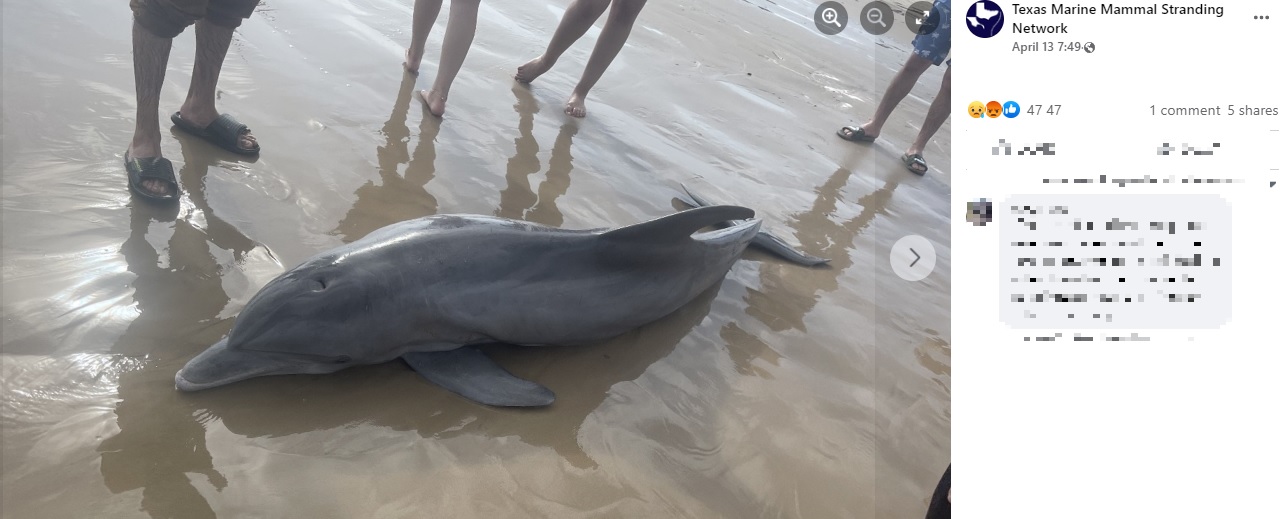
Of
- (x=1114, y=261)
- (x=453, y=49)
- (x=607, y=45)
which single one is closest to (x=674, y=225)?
(x=1114, y=261)

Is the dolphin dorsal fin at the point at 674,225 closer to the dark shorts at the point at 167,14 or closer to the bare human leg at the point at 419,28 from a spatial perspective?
the dark shorts at the point at 167,14

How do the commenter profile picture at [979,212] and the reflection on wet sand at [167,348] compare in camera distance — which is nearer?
the commenter profile picture at [979,212]

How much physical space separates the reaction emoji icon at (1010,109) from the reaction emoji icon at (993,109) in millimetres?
11

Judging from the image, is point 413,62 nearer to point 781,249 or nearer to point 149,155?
point 149,155

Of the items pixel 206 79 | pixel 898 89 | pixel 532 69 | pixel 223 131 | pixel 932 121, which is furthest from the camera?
pixel 898 89

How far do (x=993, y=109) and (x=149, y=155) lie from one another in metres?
3.57

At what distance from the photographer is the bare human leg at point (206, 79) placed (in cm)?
427

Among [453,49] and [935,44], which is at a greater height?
[935,44]

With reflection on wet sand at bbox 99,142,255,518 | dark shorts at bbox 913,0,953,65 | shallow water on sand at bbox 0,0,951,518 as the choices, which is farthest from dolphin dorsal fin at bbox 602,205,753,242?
dark shorts at bbox 913,0,953,65

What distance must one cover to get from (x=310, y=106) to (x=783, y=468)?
3504 millimetres

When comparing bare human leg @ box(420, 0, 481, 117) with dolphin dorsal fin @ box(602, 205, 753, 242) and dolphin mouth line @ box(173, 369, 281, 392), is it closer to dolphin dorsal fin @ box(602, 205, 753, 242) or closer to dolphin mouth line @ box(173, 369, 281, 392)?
dolphin dorsal fin @ box(602, 205, 753, 242)

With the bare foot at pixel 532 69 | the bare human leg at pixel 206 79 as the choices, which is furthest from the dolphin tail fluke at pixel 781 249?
the bare human leg at pixel 206 79

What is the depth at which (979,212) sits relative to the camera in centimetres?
223

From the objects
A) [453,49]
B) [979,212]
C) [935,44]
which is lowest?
[453,49]
